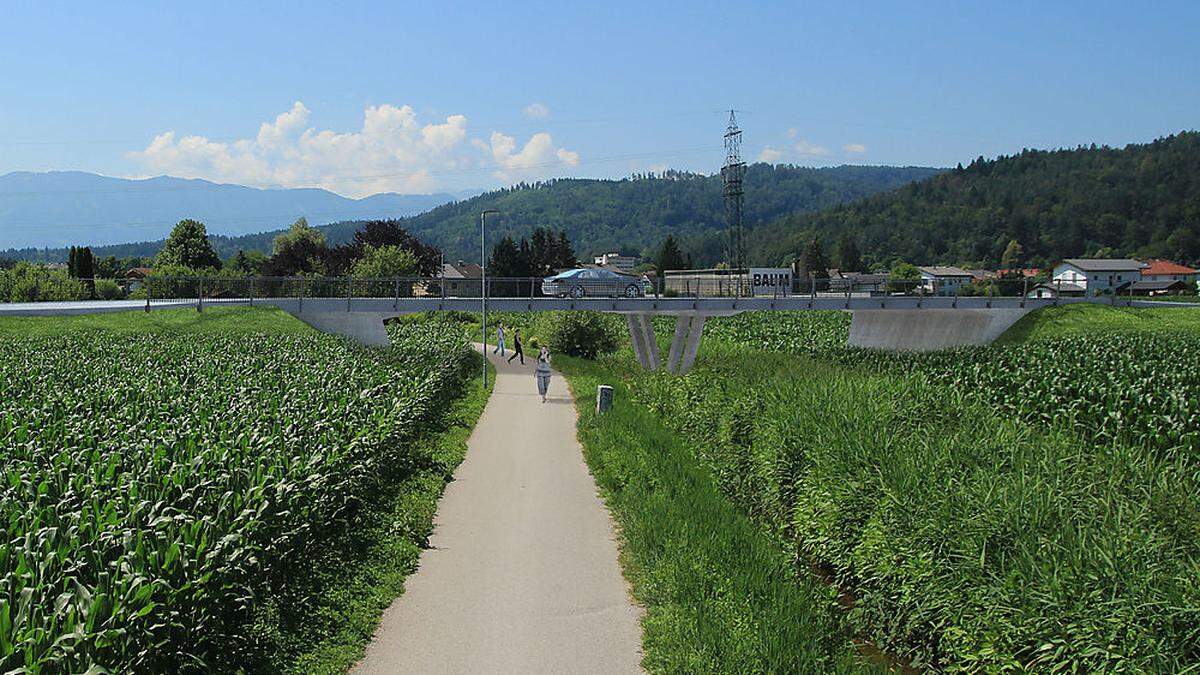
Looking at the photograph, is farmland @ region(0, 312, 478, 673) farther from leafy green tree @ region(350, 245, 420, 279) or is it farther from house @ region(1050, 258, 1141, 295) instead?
house @ region(1050, 258, 1141, 295)

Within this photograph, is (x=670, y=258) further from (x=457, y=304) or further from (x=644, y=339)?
(x=457, y=304)

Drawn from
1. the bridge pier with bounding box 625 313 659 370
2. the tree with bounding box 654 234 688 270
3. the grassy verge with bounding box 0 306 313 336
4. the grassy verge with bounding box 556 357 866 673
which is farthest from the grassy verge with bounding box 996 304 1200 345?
the tree with bounding box 654 234 688 270

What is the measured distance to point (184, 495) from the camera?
1248 cm

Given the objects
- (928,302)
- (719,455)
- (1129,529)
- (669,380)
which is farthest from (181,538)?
(928,302)

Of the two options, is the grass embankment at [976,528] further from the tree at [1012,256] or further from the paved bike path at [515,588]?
the tree at [1012,256]

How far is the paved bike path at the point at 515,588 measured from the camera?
437 inches

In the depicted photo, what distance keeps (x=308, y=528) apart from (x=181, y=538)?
116 inches

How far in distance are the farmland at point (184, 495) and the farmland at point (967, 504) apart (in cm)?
500

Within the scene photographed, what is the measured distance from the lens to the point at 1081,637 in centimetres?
945

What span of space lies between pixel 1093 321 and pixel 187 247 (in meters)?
100

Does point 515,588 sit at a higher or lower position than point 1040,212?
lower

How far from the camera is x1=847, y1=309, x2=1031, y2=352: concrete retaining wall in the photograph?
2095 inches

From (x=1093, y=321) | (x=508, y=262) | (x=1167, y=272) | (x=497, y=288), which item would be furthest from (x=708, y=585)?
(x=1167, y=272)

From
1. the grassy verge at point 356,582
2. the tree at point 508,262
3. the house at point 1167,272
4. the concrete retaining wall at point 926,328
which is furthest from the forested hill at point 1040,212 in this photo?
the grassy verge at point 356,582
